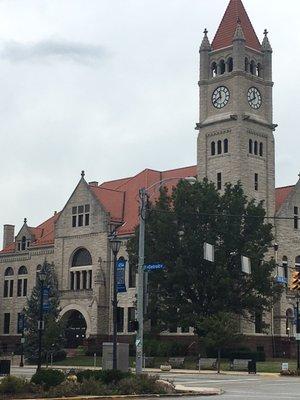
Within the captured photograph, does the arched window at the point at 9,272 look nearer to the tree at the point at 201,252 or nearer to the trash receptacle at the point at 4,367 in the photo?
the tree at the point at 201,252

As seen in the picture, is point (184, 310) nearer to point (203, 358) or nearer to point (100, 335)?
point (203, 358)

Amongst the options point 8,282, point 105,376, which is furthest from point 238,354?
point 8,282

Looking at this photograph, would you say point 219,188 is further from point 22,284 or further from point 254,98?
point 22,284

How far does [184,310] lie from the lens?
67.3 m

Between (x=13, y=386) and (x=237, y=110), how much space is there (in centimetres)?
5536

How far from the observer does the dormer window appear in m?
88.4

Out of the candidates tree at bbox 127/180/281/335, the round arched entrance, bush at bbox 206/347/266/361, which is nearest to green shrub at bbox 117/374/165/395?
bush at bbox 206/347/266/361

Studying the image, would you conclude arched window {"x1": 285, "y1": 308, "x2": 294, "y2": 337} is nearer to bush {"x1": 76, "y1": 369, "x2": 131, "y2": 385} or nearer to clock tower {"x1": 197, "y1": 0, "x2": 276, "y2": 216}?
clock tower {"x1": 197, "y1": 0, "x2": 276, "y2": 216}

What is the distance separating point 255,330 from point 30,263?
30.2m

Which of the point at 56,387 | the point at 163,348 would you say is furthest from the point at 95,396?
the point at 163,348

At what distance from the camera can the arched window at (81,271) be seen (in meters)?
87.3

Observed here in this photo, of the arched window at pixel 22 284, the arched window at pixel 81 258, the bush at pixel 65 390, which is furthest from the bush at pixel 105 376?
the arched window at pixel 22 284

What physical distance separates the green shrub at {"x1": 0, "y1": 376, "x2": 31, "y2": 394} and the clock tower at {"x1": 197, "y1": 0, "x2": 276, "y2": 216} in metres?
51.9

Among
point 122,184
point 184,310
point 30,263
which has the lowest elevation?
point 184,310
